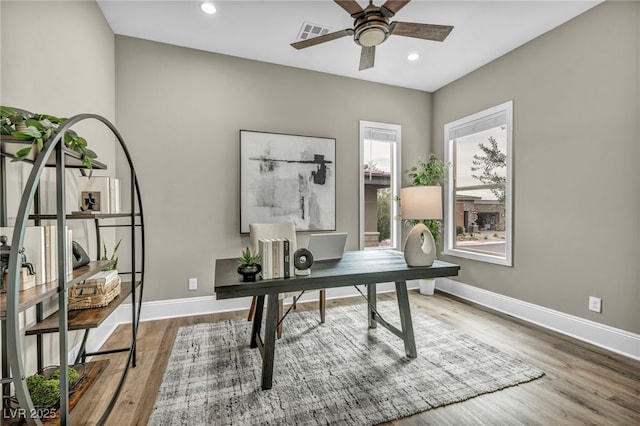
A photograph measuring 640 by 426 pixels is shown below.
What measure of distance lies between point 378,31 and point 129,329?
11.2ft

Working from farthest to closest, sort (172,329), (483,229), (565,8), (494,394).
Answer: (483,229), (172,329), (565,8), (494,394)

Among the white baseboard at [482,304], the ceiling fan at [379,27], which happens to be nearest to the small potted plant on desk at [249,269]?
the white baseboard at [482,304]

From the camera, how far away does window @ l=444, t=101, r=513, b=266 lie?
350cm

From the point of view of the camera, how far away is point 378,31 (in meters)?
2.17

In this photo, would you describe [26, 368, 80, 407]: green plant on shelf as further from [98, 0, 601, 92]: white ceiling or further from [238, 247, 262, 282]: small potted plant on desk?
[98, 0, 601, 92]: white ceiling

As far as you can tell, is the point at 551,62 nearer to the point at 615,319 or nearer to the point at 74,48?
the point at 615,319

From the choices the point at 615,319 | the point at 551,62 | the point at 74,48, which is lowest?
the point at 615,319

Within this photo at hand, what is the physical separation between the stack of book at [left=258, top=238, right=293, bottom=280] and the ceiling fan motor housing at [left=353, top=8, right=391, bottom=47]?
158cm

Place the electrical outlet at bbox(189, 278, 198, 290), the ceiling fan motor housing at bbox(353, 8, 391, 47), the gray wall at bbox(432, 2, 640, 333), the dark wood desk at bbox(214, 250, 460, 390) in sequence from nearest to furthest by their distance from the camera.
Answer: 1. the dark wood desk at bbox(214, 250, 460, 390)
2. the ceiling fan motor housing at bbox(353, 8, 391, 47)
3. the gray wall at bbox(432, 2, 640, 333)
4. the electrical outlet at bbox(189, 278, 198, 290)

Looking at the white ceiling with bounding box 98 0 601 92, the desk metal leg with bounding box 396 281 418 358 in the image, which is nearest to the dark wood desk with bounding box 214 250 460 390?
the desk metal leg with bounding box 396 281 418 358

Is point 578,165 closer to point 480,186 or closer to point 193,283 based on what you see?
point 480,186

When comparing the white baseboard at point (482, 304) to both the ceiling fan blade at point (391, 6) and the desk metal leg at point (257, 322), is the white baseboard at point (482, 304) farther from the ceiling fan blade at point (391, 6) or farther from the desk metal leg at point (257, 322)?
the ceiling fan blade at point (391, 6)

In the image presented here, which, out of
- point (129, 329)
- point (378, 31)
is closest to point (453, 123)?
point (378, 31)

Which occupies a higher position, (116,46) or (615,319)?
(116,46)
